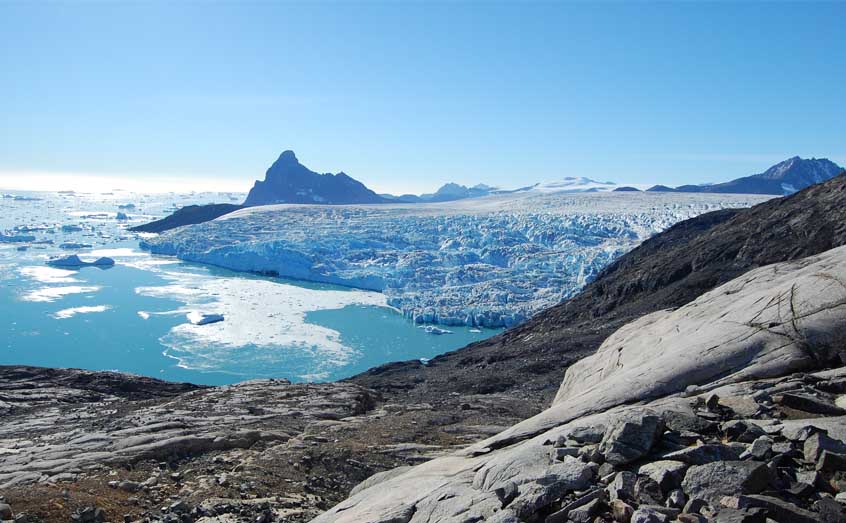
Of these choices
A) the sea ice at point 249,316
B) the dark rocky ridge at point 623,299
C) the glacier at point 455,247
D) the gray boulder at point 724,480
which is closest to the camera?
the gray boulder at point 724,480

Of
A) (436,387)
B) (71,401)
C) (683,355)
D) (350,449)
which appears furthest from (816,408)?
(71,401)

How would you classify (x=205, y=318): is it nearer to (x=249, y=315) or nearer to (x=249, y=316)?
(x=249, y=316)

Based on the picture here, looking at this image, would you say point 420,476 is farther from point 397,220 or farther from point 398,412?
point 397,220

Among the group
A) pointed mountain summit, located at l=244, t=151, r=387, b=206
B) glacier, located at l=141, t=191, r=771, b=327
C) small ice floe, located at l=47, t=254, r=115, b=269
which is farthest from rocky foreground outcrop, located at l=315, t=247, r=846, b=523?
pointed mountain summit, located at l=244, t=151, r=387, b=206

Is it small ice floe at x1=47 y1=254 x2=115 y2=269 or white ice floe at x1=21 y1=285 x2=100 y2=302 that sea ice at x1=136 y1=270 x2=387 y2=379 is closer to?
white ice floe at x1=21 y1=285 x2=100 y2=302

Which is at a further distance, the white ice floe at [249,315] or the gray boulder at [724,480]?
the white ice floe at [249,315]

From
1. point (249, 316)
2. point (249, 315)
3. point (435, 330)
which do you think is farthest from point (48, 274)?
point (435, 330)

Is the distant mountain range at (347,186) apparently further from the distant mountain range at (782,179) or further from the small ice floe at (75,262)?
the small ice floe at (75,262)

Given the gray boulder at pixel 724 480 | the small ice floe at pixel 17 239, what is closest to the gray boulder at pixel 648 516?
the gray boulder at pixel 724 480
